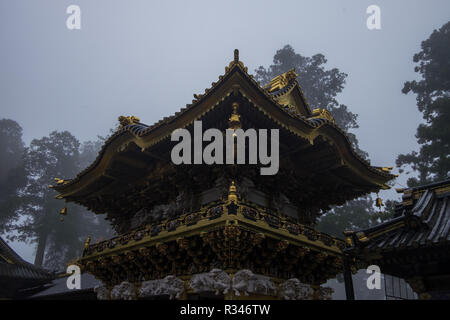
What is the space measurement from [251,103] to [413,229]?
16.1ft

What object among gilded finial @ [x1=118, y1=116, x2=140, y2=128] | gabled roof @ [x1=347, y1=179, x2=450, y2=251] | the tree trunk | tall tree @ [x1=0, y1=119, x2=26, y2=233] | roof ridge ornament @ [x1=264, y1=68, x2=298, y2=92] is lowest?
gabled roof @ [x1=347, y1=179, x2=450, y2=251]

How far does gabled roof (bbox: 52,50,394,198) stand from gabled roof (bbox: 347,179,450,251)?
2.93 metres

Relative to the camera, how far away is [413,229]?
7.09m

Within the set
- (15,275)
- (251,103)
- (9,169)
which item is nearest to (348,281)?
(251,103)

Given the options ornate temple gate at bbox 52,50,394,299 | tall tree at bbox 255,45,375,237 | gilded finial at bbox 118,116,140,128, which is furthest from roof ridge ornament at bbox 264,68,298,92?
tall tree at bbox 255,45,375,237

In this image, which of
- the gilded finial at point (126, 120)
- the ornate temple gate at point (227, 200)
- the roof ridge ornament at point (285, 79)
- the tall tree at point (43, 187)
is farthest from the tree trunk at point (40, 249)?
the roof ridge ornament at point (285, 79)

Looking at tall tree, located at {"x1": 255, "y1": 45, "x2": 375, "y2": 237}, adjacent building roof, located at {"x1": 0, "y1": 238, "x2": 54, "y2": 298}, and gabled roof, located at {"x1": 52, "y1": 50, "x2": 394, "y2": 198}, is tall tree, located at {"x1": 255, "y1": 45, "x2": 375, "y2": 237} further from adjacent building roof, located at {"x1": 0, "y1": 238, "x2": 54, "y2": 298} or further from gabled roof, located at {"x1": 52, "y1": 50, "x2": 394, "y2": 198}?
adjacent building roof, located at {"x1": 0, "y1": 238, "x2": 54, "y2": 298}

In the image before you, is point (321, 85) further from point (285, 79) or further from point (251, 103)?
point (251, 103)

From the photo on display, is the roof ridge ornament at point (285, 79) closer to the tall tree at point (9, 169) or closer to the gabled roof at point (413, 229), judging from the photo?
the gabled roof at point (413, 229)

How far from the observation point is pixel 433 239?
245 inches

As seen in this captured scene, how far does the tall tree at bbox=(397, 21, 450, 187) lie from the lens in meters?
18.9

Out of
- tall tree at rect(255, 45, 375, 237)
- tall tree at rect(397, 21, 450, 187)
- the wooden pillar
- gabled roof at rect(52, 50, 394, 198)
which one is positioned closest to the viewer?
the wooden pillar
